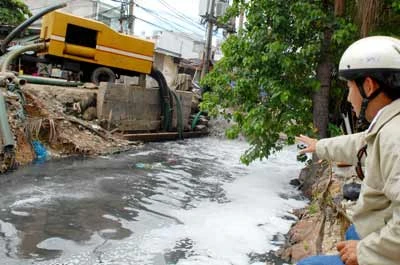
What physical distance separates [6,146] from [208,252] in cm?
432

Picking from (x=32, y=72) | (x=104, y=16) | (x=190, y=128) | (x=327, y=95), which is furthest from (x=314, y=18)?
(x=104, y=16)

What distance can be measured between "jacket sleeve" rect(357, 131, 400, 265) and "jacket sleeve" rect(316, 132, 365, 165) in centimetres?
70

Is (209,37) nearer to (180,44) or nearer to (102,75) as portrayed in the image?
(102,75)

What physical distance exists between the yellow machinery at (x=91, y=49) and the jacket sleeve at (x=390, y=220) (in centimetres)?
1135

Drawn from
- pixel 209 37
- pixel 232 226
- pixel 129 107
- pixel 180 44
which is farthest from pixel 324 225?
pixel 180 44

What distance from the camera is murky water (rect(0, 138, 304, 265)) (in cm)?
430

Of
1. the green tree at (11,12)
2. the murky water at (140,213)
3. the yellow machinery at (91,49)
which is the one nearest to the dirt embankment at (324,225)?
the murky water at (140,213)

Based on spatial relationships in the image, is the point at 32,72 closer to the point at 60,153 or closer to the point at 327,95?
the point at 60,153

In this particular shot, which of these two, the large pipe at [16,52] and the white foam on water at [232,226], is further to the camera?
the large pipe at [16,52]

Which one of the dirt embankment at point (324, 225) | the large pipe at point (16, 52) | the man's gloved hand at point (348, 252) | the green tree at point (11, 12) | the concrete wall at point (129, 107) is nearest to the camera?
the man's gloved hand at point (348, 252)

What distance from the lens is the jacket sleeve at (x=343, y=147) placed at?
7.09 feet

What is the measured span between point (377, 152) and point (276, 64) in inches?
218

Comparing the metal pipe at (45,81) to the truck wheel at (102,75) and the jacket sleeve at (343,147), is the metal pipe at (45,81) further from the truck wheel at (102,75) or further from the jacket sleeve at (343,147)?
the jacket sleeve at (343,147)

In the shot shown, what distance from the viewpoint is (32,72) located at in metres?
16.4
